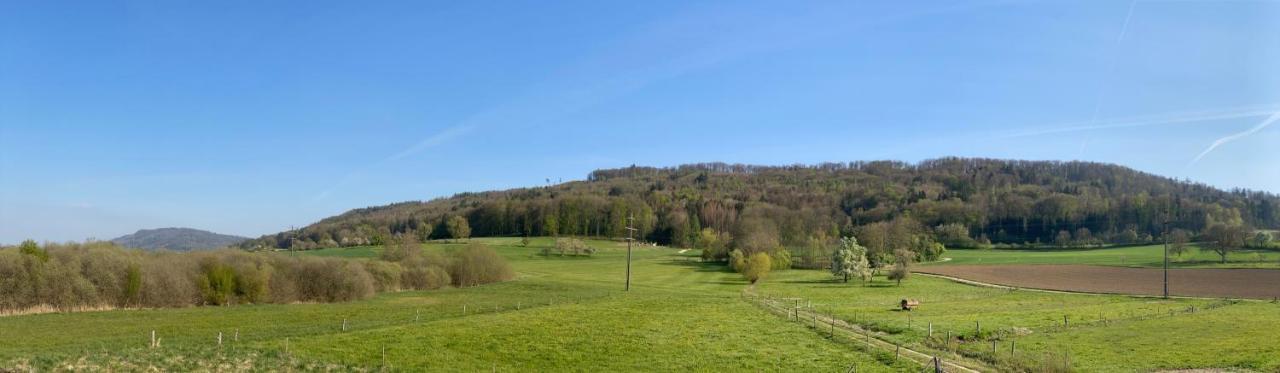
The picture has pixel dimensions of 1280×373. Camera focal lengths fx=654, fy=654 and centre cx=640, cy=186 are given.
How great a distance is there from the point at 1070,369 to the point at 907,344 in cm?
788

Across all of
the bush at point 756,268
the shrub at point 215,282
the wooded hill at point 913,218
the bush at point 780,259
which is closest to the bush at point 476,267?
the shrub at point 215,282

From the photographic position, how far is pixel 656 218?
185 m

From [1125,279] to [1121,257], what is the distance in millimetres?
36642

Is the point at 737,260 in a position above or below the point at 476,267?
above

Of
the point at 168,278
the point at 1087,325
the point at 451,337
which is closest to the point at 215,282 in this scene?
the point at 168,278

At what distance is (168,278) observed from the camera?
52.4m

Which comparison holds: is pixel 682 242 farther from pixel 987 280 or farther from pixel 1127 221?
pixel 1127 221

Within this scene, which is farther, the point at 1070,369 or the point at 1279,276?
the point at 1279,276

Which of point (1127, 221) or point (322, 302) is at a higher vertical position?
point (1127, 221)

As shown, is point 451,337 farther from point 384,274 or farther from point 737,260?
point 737,260

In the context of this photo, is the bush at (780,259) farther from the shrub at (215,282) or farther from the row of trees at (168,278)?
the shrub at (215,282)

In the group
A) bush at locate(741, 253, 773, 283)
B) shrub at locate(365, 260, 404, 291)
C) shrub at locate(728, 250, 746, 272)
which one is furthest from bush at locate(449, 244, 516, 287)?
shrub at locate(728, 250, 746, 272)

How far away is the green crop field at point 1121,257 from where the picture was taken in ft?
314

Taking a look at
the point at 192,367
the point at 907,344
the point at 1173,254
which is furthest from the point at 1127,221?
the point at 192,367
